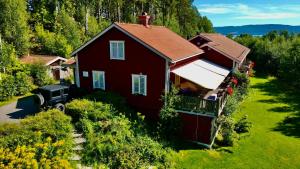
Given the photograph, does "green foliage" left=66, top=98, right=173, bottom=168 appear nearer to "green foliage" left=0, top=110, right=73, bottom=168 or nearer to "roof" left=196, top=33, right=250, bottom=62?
"green foliage" left=0, top=110, right=73, bottom=168

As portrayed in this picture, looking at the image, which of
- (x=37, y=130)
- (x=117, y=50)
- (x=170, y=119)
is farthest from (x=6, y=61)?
(x=170, y=119)

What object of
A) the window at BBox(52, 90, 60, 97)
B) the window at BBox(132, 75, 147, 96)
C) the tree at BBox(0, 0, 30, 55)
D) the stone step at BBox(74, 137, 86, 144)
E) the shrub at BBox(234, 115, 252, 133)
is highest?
the tree at BBox(0, 0, 30, 55)

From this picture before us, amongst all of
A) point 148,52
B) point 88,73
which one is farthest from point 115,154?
point 88,73

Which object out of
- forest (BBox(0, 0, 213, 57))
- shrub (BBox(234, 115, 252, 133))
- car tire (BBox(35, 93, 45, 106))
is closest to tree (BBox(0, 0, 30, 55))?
forest (BBox(0, 0, 213, 57))

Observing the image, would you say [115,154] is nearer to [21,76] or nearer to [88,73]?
[88,73]

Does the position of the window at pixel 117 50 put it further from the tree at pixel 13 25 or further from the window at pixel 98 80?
the tree at pixel 13 25

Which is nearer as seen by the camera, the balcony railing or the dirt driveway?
the balcony railing

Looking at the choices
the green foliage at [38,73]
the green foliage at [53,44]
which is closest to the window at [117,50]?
the green foliage at [38,73]
